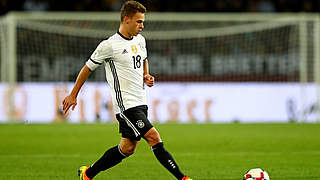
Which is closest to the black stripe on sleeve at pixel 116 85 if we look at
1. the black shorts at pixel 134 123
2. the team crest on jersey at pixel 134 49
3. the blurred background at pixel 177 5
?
the black shorts at pixel 134 123

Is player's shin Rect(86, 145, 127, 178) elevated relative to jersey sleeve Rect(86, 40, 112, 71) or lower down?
lower down

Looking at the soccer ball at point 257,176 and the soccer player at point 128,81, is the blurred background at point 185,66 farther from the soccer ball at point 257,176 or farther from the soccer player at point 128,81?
the soccer ball at point 257,176

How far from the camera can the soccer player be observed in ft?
20.0

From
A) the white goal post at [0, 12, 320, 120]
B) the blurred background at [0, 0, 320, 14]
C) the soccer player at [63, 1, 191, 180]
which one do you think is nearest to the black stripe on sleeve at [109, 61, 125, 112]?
the soccer player at [63, 1, 191, 180]

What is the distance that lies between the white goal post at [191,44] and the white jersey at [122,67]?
41.8ft

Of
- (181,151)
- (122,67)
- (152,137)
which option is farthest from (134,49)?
(181,151)

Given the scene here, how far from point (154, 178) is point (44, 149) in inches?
165

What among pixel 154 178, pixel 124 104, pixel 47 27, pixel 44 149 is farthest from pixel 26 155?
pixel 47 27

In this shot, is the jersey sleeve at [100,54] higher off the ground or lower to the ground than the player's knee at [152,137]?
higher

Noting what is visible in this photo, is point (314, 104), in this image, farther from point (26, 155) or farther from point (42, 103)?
point (26, 155)

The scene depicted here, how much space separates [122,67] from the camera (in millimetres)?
6242

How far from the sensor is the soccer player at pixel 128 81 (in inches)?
241

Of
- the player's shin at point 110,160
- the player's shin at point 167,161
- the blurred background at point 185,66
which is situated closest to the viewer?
the player's shin at point 167,161

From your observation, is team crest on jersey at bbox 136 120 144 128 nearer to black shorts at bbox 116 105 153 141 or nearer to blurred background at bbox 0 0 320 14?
black shorts at bbox 116 105 153 141
